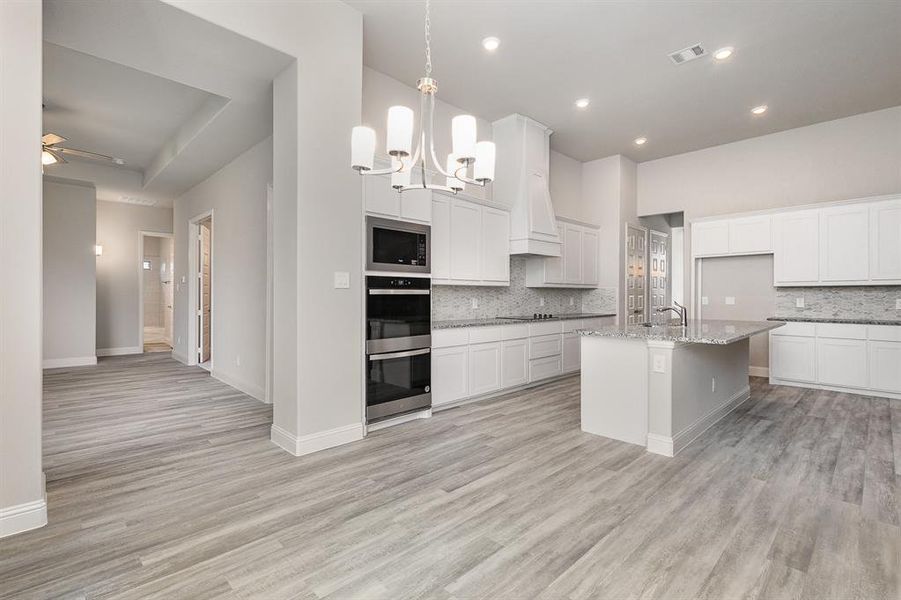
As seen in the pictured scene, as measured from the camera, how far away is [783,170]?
6.12 m

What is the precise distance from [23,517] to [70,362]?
6277 mm

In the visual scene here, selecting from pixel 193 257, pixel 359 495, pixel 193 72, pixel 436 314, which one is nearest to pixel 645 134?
pixel 436 314

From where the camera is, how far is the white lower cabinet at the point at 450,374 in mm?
4359

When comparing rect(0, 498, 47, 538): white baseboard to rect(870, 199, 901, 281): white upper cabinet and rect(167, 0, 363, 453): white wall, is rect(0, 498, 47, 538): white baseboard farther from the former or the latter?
rect(870, 199, 901, 281): white upper cabinet

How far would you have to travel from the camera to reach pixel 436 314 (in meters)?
5.20

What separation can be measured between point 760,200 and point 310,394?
21.6ft

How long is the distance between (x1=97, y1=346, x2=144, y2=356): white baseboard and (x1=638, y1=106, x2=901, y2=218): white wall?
31.8 feet

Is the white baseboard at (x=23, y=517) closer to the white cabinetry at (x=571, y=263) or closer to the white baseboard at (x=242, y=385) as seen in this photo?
the white baseboard at (x=242, y=385)

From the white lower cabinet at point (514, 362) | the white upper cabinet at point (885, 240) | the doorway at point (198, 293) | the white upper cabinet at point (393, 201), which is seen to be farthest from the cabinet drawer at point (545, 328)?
the doorway at point (198, 293)

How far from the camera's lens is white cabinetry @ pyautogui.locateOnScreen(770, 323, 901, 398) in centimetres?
500

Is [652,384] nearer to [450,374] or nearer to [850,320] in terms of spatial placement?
[450,374]

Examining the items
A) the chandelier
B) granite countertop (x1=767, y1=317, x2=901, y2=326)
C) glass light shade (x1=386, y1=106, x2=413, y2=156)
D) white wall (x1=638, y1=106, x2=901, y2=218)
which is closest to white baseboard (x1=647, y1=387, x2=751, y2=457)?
granite countertop (x1=767, y1=317, x2=901, y2=326)

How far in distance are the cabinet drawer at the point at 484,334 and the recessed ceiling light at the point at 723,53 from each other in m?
3.37

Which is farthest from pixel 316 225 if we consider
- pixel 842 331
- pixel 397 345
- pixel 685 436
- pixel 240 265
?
pixel 842 331
